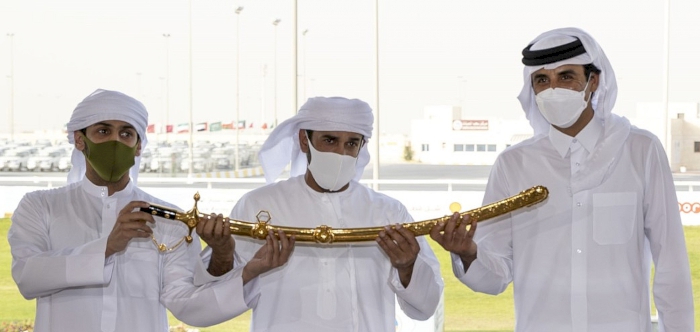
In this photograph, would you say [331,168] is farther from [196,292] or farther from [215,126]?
[215,126]

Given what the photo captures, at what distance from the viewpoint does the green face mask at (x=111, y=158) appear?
9.52 ft

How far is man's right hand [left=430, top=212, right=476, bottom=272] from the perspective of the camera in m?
2.66

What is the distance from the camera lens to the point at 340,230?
2.74m

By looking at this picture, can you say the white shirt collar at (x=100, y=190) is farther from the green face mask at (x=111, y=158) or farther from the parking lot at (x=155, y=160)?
the parking lot at (x=155, y=160)

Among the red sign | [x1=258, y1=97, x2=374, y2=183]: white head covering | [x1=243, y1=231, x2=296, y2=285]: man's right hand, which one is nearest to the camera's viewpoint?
[x1=243, y1=231, x2=296, y2=285]: man's right hand

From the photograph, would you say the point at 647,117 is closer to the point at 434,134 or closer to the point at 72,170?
the point at 434,134

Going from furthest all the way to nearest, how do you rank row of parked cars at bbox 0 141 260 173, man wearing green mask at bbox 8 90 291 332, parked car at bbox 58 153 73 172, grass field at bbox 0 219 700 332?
parked car at bbox 58 153 73 172 → row of parked cars at bbox 0 141 260 173 → grass field at bbox 0 219 700 332 → man wearing green mask at bbox 8 90 291 332

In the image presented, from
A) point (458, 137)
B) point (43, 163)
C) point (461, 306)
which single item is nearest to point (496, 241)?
point (461, 306)

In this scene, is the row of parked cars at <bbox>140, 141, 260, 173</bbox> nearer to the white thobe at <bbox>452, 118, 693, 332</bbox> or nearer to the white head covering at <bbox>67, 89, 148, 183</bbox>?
the white head covering at <bbox>67, 89, 148, 183</bbox>

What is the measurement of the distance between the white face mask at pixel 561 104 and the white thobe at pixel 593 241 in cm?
15

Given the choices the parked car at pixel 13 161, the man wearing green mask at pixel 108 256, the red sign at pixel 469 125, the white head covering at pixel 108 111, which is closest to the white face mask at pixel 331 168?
the man wearing green mask at pixel 108 256

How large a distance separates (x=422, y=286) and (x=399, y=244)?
0.26 meters

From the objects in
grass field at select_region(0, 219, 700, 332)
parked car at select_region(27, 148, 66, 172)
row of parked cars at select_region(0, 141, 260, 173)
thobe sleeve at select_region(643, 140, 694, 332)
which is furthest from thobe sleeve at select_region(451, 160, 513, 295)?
parked car at select_region(27, 148, 66, 172)

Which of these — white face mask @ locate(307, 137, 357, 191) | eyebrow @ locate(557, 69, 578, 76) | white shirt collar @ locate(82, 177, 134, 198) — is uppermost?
eyebrow @ locate(557, 69, 578, 76)
